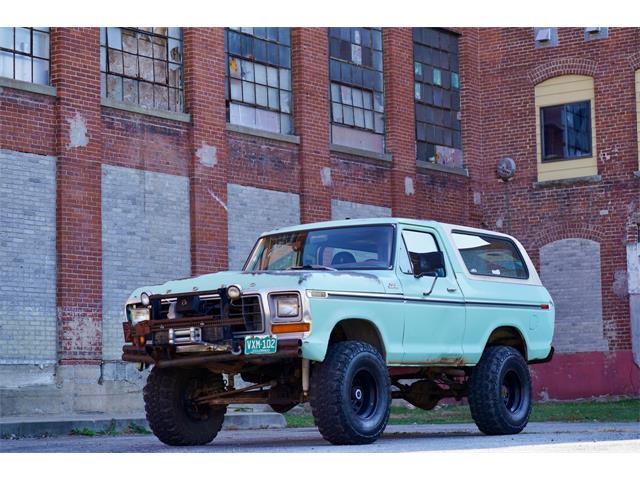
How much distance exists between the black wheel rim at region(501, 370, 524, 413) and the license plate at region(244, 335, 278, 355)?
3502 millimetres

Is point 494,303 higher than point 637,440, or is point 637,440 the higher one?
point 494,303

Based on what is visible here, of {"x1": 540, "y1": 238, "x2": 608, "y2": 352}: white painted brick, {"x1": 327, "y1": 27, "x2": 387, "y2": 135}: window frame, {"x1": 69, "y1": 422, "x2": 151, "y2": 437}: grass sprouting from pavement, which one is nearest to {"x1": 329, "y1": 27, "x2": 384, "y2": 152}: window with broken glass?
{"x1": 327, "y1": 27, "x2": 387, "y2": 135}: window frame

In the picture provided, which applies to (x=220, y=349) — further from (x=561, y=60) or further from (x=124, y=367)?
(x=561, y=60)

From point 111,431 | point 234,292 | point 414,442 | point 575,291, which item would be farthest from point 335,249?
point 575,291

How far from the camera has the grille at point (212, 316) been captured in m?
10.5

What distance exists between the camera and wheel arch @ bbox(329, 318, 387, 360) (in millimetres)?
11359

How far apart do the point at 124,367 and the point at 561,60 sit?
40.0 feet

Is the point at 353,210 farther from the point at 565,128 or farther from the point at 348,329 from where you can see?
the point at 348,329

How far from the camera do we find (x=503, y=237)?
13.8m

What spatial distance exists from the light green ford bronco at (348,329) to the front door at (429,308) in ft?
0.05

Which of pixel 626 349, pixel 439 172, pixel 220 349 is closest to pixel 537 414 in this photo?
pixel 626 349

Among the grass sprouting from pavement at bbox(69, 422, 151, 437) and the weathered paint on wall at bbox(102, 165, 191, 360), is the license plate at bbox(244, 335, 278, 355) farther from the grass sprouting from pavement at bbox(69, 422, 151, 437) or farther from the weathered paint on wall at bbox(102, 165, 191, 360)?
the weathered paint on wall at bbox(102, 165, 191, 360)

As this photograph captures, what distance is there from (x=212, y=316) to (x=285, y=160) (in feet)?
40.2

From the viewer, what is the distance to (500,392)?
12648mm
